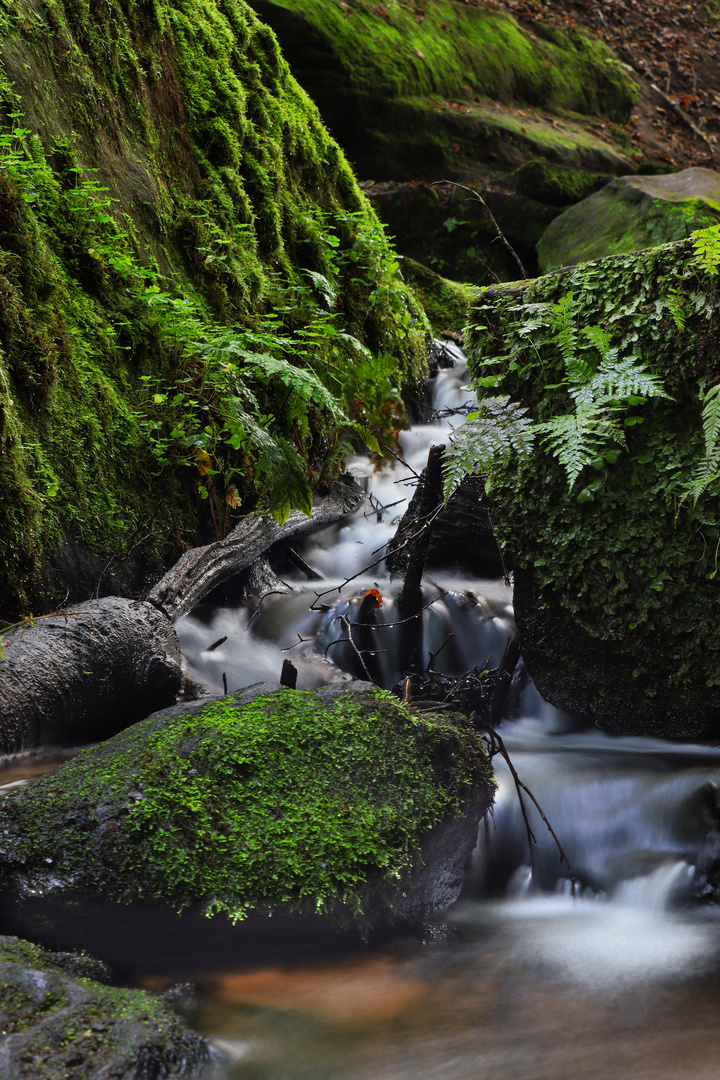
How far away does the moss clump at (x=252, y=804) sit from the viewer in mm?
2539

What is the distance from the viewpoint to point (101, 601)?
12.6ft

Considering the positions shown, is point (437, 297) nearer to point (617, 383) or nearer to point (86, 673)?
point (617, 383)

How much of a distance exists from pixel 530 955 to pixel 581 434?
2232 mm

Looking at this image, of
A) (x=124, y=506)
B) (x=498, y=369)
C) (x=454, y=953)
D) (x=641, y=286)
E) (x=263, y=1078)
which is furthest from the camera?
(x=124, y=506)

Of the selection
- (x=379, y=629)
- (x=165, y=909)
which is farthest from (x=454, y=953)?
(x=379, y=629)

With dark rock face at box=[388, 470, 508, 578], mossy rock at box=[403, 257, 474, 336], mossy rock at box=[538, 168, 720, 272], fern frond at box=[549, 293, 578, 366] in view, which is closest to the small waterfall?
dark rock face at box=[388, 470, 508, 578]

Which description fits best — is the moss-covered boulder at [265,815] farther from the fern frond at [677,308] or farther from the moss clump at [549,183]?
the moss clump at [549,183]

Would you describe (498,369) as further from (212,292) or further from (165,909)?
(165,909)

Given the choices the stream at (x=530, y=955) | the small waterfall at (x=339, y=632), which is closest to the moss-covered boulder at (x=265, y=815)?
the stream at (x=530, y=955)

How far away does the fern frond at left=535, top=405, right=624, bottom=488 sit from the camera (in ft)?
11.2

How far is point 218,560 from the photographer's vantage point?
178 inches

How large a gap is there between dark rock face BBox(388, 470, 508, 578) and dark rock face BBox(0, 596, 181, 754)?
204 cm

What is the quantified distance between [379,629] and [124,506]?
1741mm

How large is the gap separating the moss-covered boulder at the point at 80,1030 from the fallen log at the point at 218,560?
2.16m
